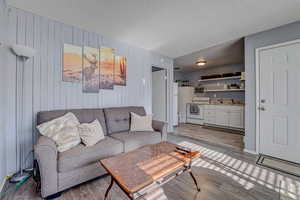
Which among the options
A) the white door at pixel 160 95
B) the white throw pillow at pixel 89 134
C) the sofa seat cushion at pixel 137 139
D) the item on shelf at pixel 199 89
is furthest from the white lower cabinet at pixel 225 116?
the white throw pillow at pixel 89 134

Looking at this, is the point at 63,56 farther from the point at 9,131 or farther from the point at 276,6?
the point at 276,6

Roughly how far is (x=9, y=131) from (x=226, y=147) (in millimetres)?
3948

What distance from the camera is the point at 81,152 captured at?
1.52 metres

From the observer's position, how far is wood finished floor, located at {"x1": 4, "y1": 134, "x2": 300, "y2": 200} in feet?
4.62

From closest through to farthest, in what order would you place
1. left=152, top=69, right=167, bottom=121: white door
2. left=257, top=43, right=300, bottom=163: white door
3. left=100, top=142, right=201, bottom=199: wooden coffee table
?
left=100, top=142, right=201, bottom=199: wooden coffee table
left=257, top=43, right=300, bottom=163: white door
left=152, top=69, right=167, bottom=121: white door

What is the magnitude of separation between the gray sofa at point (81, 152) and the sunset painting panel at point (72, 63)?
0.64 meters

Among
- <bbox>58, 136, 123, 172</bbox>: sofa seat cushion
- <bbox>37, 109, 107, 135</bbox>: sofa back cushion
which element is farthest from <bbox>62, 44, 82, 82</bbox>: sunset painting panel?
<bbox>58, 136, 123, 172</bbox>: sofa seat cushion

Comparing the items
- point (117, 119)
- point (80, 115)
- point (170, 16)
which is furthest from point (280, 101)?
point (80, 115)

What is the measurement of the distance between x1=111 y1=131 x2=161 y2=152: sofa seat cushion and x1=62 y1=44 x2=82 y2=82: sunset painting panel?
130 centimetres

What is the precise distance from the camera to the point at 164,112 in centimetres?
409

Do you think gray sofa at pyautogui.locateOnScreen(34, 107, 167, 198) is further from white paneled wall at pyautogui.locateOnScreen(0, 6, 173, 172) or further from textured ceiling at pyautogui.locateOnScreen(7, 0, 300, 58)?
textured ceiling at pyautogui.locateOnScreen(7, 0, 300, 58)

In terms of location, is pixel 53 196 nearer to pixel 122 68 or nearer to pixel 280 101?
pixel 122 68

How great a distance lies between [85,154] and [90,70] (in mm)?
1600

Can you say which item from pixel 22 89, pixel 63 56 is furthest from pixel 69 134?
pixel 63 56
